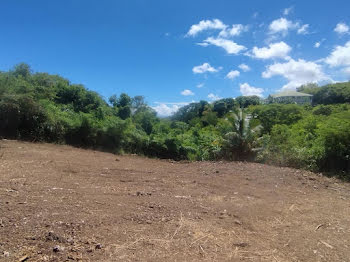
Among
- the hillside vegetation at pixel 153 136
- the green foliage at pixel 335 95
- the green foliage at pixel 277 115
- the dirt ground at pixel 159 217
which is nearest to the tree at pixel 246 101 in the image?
the green foliage at pixel 335 95

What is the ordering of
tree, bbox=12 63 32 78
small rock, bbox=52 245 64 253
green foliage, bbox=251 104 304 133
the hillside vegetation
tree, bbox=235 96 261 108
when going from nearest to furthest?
small rock, bbox=52 245 64 253 < the hillside vegetation < tree, bbox=12 63 32 78 < green foliage, bbox=251 104 304 133 < tree, bbox=235 96 261 108

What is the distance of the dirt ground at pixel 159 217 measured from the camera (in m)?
2.72

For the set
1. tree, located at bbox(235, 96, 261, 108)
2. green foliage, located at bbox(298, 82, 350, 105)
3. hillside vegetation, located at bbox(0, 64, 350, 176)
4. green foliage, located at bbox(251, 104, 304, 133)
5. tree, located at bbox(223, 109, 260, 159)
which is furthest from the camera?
tree, located at bbox(235, 96, 261, 108)

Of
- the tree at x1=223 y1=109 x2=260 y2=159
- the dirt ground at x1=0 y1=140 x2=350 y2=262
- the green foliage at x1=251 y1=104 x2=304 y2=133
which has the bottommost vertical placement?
Result: the dirt ground at x1=0 y1=140 x2=350 y2=262

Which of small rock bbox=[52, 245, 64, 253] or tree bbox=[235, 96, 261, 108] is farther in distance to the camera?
tree bbox=[235, 96, 261, 108]

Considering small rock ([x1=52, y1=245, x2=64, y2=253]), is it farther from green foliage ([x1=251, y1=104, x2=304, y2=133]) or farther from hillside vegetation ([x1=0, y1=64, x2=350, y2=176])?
green foliage ([x1=251, y1=104, x2=304, y2=133])

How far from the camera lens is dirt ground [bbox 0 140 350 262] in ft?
8.91

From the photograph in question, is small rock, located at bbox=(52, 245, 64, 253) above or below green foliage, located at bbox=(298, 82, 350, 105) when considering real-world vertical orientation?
below

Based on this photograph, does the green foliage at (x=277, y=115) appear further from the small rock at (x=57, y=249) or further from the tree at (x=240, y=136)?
the small rock at (x=57, y=249)

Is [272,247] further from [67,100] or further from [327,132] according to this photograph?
[67,100]

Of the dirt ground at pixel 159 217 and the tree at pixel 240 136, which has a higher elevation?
the tree at pixel 240 136

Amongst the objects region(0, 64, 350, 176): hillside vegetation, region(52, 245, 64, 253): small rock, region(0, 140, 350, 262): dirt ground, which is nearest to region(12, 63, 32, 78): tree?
region(0, 64, 350, 176): hillside vegetation

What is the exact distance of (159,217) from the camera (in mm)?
3656

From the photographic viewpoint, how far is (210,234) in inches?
129
